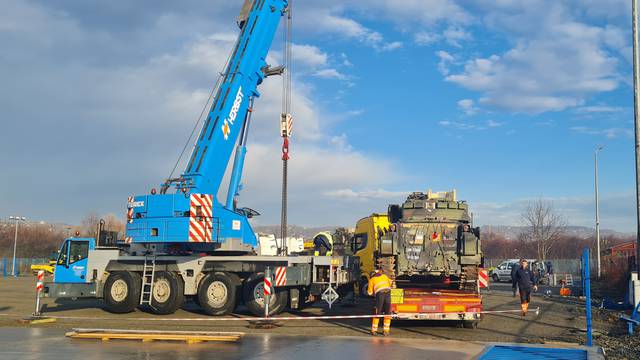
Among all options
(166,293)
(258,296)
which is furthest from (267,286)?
(166,293)

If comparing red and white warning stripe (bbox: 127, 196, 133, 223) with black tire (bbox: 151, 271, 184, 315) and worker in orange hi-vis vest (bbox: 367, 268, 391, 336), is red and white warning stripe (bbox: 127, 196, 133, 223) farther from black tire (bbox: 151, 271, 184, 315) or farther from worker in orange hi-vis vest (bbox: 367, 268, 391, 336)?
worker in orange hi-vis vest (bbox: 367, 268, 391, 336)

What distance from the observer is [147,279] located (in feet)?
56.0

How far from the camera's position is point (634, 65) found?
18.0 m

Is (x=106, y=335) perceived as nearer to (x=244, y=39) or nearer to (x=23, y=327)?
(x=23, y=327)

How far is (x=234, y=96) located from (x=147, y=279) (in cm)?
601

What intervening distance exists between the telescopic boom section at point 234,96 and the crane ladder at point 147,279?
9.41 ft

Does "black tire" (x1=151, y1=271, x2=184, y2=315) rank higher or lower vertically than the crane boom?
lower

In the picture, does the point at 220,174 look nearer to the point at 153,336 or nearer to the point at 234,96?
the point at 234,96

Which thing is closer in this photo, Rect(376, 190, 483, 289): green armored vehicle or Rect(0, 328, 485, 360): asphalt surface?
Rect(0, 328, 485, 360): asphalt surface

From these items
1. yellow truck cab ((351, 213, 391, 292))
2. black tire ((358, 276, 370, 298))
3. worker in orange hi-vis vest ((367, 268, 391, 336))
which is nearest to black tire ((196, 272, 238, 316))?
worker in orange hi-vis vest ((367, 268, 391, 336))

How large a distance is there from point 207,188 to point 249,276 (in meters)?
2.82

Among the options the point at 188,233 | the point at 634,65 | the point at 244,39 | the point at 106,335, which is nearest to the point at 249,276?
the point at 188,233

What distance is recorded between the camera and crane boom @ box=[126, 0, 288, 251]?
1539 cm

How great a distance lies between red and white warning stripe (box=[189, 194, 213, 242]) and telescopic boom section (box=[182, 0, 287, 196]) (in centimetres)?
42
